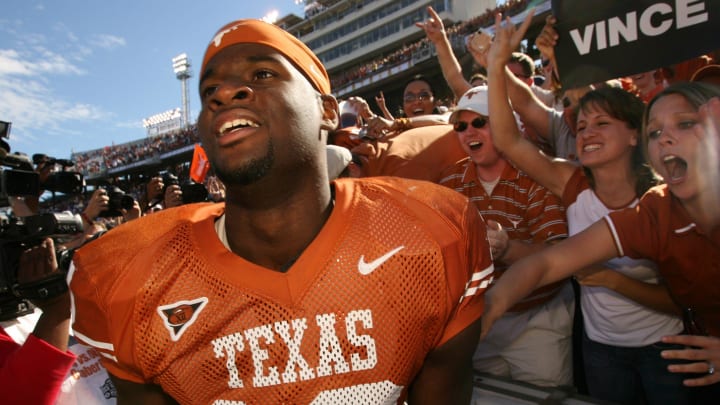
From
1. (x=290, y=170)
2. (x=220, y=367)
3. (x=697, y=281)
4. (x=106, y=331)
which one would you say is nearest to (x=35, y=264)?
(x=106, y=331)

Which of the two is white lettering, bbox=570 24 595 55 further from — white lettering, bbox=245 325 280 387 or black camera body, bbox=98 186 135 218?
black camera body, bbox=98 186 135 218

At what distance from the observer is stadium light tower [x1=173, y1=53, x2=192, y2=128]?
68.0m

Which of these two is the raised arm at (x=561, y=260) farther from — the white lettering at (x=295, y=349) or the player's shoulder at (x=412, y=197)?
the white lettering at (x=295, y=349)

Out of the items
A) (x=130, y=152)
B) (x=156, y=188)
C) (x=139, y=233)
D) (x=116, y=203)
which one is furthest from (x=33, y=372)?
(x=130, y=152)

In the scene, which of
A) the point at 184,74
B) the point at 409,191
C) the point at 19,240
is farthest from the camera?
the point at 184,74

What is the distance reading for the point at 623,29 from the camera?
2.38 metres

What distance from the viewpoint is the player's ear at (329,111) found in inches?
65.0

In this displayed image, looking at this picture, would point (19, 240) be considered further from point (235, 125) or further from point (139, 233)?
point (235, 125)

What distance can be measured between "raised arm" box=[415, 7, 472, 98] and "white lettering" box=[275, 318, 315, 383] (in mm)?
2616

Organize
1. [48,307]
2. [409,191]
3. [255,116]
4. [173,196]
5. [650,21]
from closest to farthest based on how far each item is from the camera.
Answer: [255,116]
[409,191]
[48,307]
[650,21]
[173,196]

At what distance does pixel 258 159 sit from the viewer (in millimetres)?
1320

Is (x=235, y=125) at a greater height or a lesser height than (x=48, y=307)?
greater

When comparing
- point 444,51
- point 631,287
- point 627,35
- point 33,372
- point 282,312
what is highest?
point 444,51

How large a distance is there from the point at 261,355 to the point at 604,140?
184 centimetres
